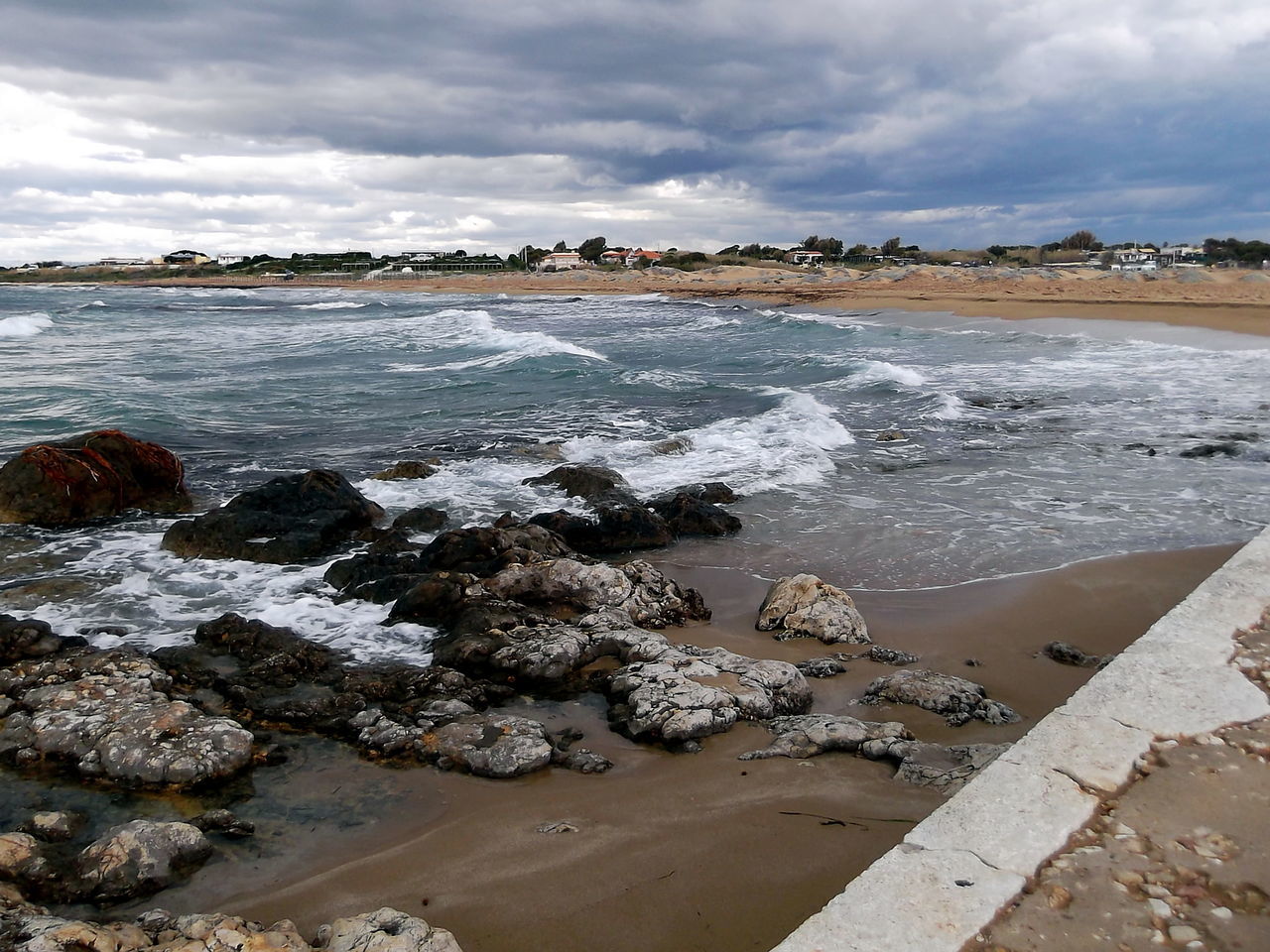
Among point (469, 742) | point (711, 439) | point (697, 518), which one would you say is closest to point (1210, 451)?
point (711, 439)

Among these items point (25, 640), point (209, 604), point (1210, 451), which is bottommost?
point (209, 604)

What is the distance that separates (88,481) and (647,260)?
9283 centimetres

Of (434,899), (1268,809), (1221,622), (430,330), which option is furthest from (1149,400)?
(430,330)

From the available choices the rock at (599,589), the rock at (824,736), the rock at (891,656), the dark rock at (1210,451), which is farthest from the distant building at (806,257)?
the rock at (824,736)

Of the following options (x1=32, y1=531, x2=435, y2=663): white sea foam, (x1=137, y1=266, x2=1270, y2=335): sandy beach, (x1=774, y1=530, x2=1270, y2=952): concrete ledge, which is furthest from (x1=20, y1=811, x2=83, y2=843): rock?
(x1=137, y1=266, x2=1270, y2=335): sandy beach

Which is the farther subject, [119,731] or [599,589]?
[599,589]

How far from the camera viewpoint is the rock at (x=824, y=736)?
4137mm

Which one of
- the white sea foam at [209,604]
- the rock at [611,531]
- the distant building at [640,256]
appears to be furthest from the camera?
the distant building at [640,256]

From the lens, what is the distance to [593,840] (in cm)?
352

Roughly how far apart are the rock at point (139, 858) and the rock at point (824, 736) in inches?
98.9

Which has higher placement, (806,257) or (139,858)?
(806,257)

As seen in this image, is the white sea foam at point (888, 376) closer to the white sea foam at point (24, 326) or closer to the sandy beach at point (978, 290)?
the sandy beach at point (978, 290)

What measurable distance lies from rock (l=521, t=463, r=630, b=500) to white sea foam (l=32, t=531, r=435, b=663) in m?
3.29

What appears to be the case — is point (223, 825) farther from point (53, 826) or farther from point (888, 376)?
point (888, 376)
